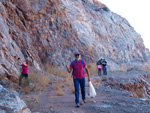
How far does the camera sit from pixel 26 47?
12.3 meters

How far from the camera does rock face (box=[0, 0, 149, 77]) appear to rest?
10.3 metres

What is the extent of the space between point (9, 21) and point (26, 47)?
80.7 inches

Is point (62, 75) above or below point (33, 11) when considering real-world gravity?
below

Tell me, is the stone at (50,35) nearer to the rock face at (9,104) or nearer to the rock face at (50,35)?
the rock face at (50,35)

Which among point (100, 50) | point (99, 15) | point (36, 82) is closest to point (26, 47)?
point (36, 82)

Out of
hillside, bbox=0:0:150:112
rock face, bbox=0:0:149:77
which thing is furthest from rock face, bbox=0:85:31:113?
rock face, bbox=0:0:149:77

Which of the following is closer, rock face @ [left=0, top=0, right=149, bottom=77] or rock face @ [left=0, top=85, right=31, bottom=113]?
rock face @ [left=0, top=85, right=31, bottom=113]

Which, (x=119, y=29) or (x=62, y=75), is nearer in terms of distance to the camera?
(x=62, y=75)

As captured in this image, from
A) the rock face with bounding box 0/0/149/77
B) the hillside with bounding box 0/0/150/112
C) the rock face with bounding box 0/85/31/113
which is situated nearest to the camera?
the rock face with bounding box 0/85/31/113

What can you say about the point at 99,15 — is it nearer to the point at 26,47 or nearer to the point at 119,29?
the point at 119,29

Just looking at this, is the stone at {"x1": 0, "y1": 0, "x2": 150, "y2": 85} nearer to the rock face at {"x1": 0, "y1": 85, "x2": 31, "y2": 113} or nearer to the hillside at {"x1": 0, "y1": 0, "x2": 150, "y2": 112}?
the hillside at {"x1": 0, "y1": 0, "x2": 150, "y2": 112}

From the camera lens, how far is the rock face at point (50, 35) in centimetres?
1032

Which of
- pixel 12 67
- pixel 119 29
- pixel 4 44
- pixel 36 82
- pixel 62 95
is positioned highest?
pixel 119 29

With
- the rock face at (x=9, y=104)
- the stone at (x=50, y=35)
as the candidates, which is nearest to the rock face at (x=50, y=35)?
the stone at (x=50, y=35)
